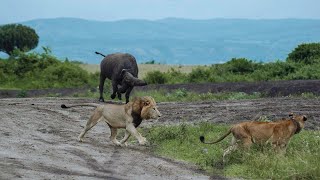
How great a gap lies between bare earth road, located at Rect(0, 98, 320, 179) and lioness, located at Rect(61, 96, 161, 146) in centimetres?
33

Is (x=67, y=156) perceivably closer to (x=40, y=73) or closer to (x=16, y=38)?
(x=40, y=73)

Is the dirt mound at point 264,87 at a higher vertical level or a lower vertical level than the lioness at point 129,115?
lower

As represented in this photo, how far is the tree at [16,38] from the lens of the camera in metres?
86.4

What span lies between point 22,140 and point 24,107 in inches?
310

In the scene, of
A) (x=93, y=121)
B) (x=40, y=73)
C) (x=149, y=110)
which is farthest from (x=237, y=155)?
(x=40, y=73)

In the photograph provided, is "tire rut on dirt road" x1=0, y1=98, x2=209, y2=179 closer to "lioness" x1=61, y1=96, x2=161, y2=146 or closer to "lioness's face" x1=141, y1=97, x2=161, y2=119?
"lioness" x1=61, y1=96, x2=161, y2=146

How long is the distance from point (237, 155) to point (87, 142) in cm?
394

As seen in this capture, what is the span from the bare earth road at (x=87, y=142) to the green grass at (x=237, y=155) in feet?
1.65

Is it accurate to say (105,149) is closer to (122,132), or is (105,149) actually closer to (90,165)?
(90,165)

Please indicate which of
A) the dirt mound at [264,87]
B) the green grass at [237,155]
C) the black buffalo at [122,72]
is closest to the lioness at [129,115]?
the green grass at [237,155]

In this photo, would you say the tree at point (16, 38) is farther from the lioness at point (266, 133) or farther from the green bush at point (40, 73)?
the lioness at point (266, 133)

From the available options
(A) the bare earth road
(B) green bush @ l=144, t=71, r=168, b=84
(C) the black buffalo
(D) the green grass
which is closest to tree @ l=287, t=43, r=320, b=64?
(B) green bush @ l=144, t=71, r=168, b=84

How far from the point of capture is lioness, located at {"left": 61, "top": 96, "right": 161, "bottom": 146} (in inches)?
668

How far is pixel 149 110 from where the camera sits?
16906mm
